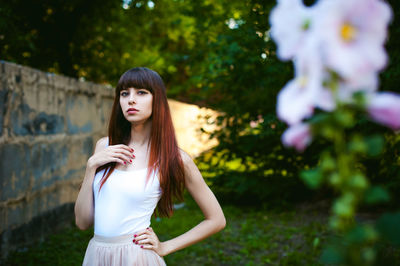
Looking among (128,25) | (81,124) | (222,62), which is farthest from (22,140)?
(128,25)

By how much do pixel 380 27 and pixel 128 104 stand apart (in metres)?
1.55

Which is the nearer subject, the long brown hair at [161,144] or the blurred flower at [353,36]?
the blurred flower at [353,36]

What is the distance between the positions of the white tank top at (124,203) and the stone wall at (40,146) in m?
1.86

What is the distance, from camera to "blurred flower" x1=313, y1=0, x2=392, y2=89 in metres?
0.51

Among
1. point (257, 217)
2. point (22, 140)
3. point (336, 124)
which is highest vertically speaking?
point (336, 124)

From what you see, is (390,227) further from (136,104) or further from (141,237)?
(136,104)

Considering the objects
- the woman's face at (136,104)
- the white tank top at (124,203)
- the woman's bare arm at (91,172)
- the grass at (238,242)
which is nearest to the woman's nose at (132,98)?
the woman's face at (136,104)

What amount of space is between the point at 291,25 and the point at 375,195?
0.95 ft

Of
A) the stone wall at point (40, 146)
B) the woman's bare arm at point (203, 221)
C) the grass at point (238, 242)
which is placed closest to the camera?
the woman's bare arm at point (203, 221)

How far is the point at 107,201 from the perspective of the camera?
5.97 ft

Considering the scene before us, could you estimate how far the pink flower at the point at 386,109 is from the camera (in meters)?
0.50

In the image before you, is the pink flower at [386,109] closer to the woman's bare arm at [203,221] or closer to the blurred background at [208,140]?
the woman's bare arm at [203,221]

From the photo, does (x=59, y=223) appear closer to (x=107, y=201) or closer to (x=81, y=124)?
(x=81, y=124)

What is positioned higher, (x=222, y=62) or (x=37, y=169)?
(x=222, y=62)
